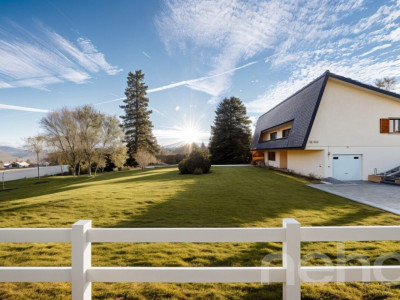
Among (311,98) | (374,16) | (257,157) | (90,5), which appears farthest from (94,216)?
(257,157)

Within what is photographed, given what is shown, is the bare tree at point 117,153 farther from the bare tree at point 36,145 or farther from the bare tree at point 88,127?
the bare tree at point 36,145

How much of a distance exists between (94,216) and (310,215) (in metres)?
7.94

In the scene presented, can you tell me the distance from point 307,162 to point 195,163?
11.1m

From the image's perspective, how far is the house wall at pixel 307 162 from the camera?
15750mm

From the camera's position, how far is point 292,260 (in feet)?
6.84

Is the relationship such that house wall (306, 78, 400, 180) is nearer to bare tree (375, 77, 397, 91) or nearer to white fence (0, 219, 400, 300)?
white fence (0, 219, 400, 300)

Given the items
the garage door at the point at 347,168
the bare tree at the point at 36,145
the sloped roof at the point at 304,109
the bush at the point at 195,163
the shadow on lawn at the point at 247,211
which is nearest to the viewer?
the shadow on lawn at the point at 247,211

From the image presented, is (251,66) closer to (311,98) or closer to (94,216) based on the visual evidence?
(311,98)

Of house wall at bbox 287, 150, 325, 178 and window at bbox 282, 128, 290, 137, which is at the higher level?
window at bbox 282, 128, 290, 137

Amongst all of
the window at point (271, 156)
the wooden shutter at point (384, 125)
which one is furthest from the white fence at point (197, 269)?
the window at point (271, 156)

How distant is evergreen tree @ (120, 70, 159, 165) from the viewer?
135 ft

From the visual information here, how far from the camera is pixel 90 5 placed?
426 inches

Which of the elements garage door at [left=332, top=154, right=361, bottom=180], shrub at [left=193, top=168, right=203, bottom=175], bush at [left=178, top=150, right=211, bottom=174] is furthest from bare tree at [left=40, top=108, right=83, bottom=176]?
garage door at [left=332, top=154, right=361, bottom=180]

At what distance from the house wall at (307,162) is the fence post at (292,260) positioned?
16.1 m
